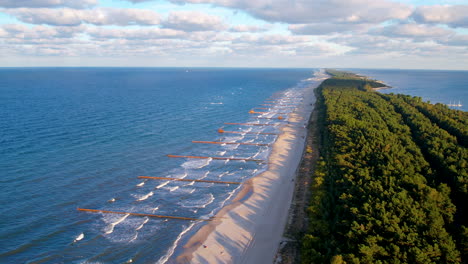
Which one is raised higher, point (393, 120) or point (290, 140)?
point (393, 120)

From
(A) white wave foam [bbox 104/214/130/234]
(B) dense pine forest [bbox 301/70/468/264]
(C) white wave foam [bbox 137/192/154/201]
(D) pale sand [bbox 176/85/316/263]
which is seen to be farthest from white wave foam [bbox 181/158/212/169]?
(B) dense pine forest [bbox 301/70/468/264]

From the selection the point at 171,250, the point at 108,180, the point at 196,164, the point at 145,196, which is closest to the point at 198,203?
the point at 145,196

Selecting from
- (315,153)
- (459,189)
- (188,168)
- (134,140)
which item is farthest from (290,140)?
(459,189)

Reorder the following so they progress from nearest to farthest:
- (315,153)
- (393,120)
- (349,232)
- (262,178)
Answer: (349,232)
(262,178)
(315,153)
(393,120)

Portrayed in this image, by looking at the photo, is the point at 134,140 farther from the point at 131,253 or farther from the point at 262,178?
the point at 131,253

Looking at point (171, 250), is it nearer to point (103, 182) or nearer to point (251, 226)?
point (251, 226)

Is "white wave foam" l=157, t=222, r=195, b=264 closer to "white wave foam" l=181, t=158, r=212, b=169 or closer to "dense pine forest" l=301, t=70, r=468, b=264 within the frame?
"dense pine forest" l=301, t=70, r=468, b=264
